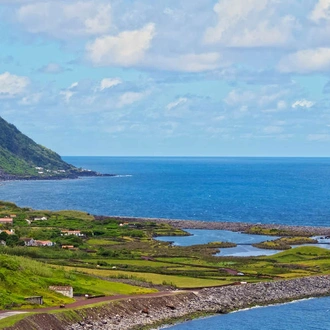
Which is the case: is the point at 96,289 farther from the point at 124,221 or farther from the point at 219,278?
the point at 124,221

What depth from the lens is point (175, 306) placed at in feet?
257

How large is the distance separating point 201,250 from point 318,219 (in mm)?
71584

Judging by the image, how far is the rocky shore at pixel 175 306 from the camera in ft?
220

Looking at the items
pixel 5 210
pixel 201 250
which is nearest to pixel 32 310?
pixel 201 250

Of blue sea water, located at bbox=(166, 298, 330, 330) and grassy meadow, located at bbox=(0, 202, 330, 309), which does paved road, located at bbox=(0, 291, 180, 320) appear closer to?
grassy meadow, located at bbox=(0, 202, 330, 309)

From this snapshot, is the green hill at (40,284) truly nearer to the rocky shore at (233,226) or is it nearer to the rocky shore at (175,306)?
the rocky shore at (175,306)

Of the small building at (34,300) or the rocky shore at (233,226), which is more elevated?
the small building at (34,300)

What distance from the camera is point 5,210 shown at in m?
183

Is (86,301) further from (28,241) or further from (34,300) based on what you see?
(28,241)

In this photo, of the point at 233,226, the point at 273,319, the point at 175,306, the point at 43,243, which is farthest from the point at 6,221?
the point at 273,319

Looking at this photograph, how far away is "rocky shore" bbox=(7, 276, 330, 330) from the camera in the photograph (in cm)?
6706

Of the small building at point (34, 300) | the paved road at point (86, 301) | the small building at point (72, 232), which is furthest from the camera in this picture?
the small building at point (72, 232)

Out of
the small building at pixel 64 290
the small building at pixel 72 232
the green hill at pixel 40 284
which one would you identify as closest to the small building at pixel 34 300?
the green hill at pixel 40 284

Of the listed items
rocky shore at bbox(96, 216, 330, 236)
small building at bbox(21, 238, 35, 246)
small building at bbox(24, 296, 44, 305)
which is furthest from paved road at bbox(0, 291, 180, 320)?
rocky shore at bbox(96, 216, 330, 236)
